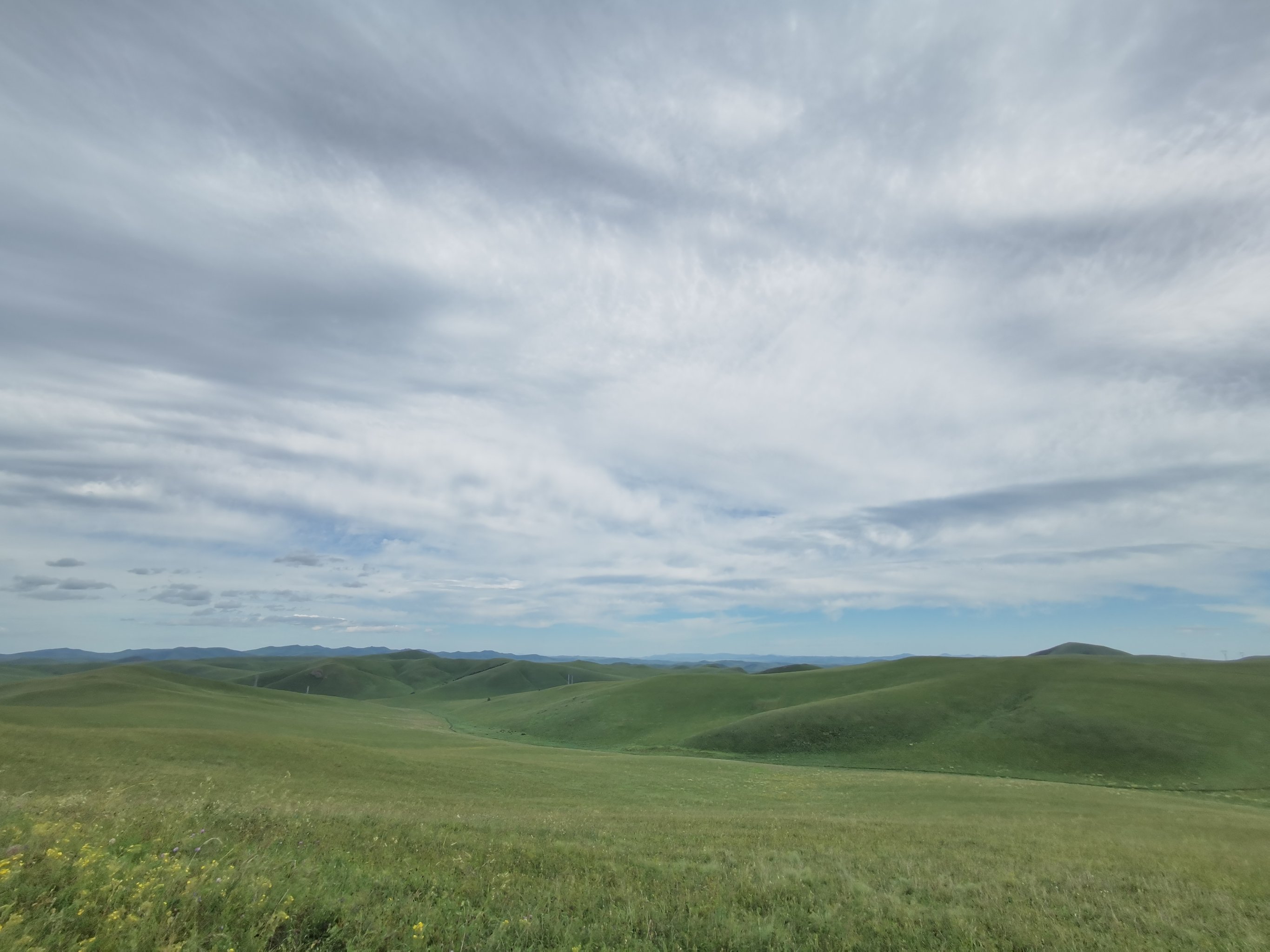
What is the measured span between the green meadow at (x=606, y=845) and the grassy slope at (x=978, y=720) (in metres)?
0.80

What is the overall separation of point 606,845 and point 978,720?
8026cm

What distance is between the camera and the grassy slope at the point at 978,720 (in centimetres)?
6397

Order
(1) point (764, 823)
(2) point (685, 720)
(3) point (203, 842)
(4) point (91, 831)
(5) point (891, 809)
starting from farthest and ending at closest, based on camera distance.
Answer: (2) point (685, 720) < (5) point (891, 809) < (1) point (764, 823) < (3) point (203, 842) < (4) point (91, 831)

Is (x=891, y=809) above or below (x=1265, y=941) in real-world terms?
below

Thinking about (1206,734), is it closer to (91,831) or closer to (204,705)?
(91,831)

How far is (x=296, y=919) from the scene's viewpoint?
809cm

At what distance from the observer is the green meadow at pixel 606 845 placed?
8.27 meters

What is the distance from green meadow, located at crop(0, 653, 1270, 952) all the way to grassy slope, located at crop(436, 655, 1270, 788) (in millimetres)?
797

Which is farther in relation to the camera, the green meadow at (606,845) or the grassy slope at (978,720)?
the grassy slope at (978,720)

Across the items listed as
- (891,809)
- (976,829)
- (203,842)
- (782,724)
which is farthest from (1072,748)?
(203,842)

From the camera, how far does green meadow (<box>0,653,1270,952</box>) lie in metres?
8.27

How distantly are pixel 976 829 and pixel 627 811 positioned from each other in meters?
13.6

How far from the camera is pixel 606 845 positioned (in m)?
16.0

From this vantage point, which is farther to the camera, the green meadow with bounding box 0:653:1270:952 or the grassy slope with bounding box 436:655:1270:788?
the grassy slope with bounding box 436:655:1270:788
